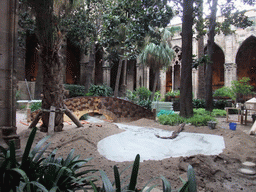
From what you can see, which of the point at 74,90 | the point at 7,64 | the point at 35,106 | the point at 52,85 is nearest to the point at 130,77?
the point at 74,90

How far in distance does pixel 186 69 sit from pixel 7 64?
23.6ft

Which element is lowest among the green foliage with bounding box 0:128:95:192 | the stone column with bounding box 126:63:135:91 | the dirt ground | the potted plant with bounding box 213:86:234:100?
the dirt ground

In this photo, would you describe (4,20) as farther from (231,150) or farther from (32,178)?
(231,150)

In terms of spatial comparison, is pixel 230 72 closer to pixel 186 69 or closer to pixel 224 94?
pixel 224 94

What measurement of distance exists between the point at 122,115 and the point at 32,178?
753 cm

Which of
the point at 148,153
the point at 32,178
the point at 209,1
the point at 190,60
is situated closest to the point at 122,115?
the point at 190,60

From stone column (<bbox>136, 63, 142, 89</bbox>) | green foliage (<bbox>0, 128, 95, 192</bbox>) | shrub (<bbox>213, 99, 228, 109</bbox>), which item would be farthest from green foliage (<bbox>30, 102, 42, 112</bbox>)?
shrub (<bbox>213, 99, 228, 109</bbox>)

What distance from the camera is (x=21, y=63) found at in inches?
567

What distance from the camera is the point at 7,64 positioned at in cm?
311

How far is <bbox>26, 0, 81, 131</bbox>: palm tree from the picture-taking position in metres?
5.41

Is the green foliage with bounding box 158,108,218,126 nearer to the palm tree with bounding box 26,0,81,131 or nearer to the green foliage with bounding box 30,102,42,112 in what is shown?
the palm tree with bounding box 26,0,81,131

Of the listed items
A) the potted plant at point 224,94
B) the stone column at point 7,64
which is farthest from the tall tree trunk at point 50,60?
the potted plant at point 224,94

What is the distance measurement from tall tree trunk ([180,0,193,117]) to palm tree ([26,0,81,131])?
5096 millimetres

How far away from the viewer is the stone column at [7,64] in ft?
10.1
